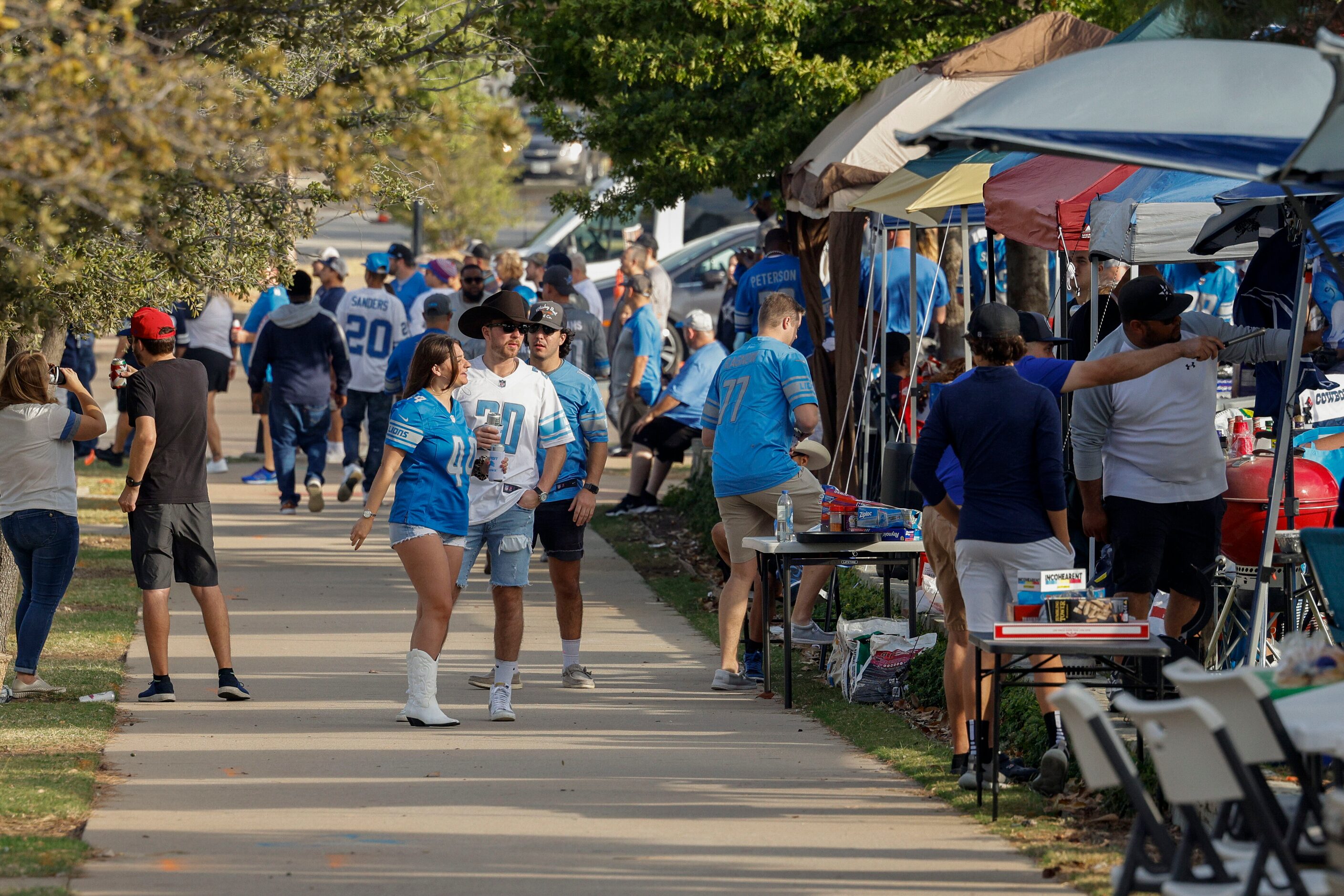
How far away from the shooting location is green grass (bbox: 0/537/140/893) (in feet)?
19.9

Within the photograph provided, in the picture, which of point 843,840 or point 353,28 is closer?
point 843,840

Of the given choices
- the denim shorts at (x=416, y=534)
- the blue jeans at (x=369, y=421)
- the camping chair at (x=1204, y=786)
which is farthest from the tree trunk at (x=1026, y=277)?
the camping chair at (x=1204, y=786)

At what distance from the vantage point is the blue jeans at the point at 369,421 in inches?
615

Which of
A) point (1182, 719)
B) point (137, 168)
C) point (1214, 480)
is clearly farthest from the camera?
point (1214, 480)

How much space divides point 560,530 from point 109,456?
38.6 feet

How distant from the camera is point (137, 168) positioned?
191 inches

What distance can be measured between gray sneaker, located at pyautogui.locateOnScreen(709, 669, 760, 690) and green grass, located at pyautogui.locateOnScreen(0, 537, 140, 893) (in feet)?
10.00

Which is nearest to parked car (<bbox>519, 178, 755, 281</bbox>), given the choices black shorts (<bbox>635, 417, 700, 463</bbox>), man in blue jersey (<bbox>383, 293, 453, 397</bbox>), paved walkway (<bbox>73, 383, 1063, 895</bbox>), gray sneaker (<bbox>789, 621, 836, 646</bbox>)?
black shorts (<bbox>635, 417, 700, 463</bbox>)

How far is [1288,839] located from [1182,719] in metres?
0.54

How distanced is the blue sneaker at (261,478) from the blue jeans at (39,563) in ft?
30.7

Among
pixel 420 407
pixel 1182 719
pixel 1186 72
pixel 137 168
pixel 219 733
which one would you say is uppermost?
pixel 1186 72

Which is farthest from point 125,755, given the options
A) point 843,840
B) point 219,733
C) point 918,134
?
point 918,134

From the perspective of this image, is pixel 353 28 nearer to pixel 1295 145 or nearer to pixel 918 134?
pixel 918 134

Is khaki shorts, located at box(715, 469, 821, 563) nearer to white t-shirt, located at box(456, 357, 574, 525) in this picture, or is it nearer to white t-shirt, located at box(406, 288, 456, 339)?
white t-shirt, located at box(456, 357, 574, 525)
